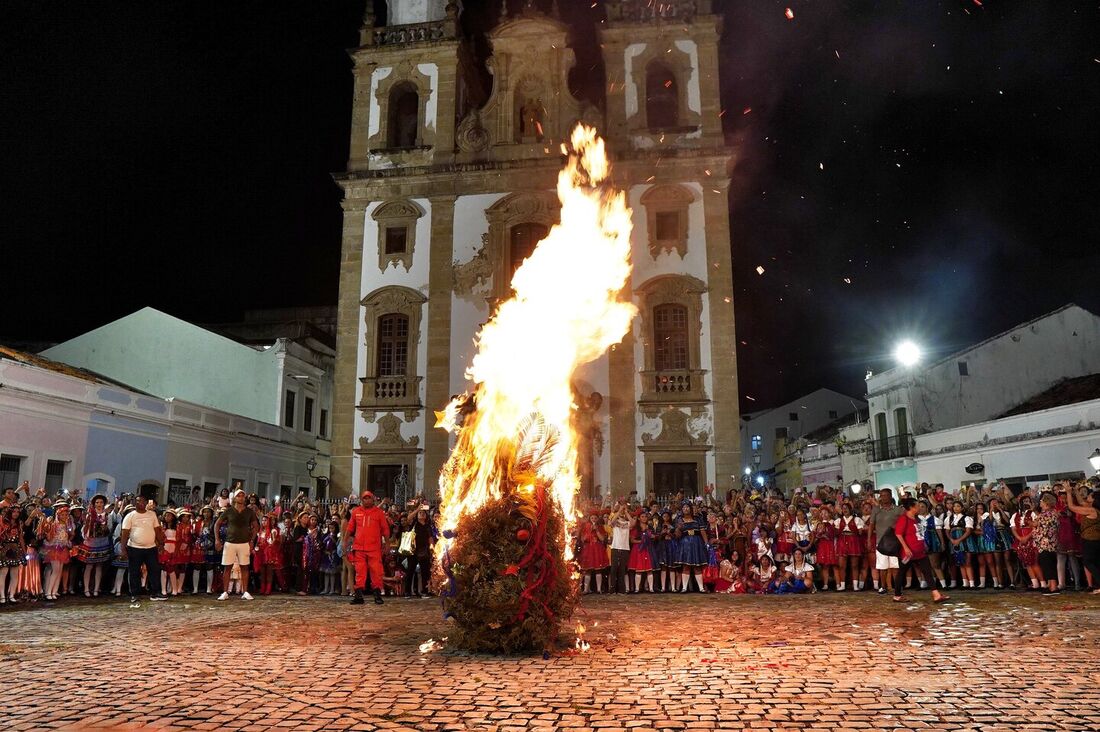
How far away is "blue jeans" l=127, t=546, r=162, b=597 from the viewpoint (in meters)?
13.1

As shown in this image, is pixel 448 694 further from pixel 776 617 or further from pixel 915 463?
pixel 915 463

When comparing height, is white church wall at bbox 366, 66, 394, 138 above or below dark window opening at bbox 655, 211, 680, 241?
above

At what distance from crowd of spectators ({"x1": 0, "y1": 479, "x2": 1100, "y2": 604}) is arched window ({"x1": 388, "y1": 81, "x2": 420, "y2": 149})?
1702 cm

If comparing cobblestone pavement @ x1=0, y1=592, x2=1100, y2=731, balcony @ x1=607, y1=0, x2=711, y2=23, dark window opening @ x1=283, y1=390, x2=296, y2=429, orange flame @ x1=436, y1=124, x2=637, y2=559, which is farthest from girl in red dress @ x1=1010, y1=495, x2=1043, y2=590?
dark window opening @ x1=283, y1=390, x2=296, y2=429

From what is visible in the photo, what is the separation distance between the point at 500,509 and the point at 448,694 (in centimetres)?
223

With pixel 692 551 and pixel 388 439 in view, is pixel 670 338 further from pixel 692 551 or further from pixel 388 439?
pixel 692 551

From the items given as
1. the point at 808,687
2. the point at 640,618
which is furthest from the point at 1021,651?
the point at 640,618

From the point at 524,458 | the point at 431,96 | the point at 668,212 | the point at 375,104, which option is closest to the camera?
the point at 524,458

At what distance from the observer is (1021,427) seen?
2492cm

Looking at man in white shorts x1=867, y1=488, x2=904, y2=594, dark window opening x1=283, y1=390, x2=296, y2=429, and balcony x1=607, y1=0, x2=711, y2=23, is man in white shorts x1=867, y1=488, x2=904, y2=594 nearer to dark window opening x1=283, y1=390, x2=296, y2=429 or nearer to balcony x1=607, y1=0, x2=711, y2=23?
balcony x1=607, y1=0, x2=711, y2=23

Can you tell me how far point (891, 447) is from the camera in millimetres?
32844

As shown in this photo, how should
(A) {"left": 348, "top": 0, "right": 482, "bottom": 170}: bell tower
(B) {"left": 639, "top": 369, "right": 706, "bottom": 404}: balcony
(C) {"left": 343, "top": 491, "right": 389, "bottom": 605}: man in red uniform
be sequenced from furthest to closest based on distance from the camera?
1. (A) {"left": 348, "top": 0, "right": 482, "bottom": 170}: bell tower
2. (B) {"left": 639, "top": 369, "right": 706, "bottom": 404}: balcony
3. (C) {"left": 343, "top": 491, "right": 389, "bottom": 605}: man in red uniform

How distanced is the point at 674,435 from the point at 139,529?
15.6m

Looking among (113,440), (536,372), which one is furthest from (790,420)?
(536,372)
